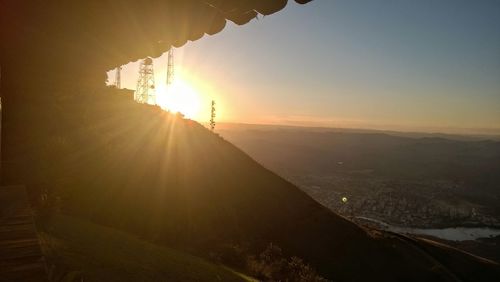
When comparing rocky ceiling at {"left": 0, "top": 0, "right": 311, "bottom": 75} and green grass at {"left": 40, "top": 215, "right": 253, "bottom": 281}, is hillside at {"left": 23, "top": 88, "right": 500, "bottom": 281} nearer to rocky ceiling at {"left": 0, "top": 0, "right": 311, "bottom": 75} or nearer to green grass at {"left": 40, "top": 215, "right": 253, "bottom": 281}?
green grass at {"left": 40, "top": 215, "right": 253, "bottom": 281}

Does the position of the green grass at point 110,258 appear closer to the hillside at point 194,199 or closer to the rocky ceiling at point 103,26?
the hillside at point 194,199

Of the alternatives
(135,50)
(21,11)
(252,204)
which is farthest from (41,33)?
(252,204)

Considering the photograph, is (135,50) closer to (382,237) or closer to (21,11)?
(21,11)

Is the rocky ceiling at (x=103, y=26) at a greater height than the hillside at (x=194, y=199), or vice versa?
the rocky ceiling at (x=103, y=26)

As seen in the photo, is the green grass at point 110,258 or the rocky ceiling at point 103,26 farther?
the rocky ceiling at point 103,26

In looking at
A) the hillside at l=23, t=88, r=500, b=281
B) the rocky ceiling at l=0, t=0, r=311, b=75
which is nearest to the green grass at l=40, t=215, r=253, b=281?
the hillside at l=23, t=88, r=500, b=281

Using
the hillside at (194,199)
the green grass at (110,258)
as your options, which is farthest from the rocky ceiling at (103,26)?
the green grass at (110,258)

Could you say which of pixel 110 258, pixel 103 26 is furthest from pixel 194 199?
pixel 110 258
